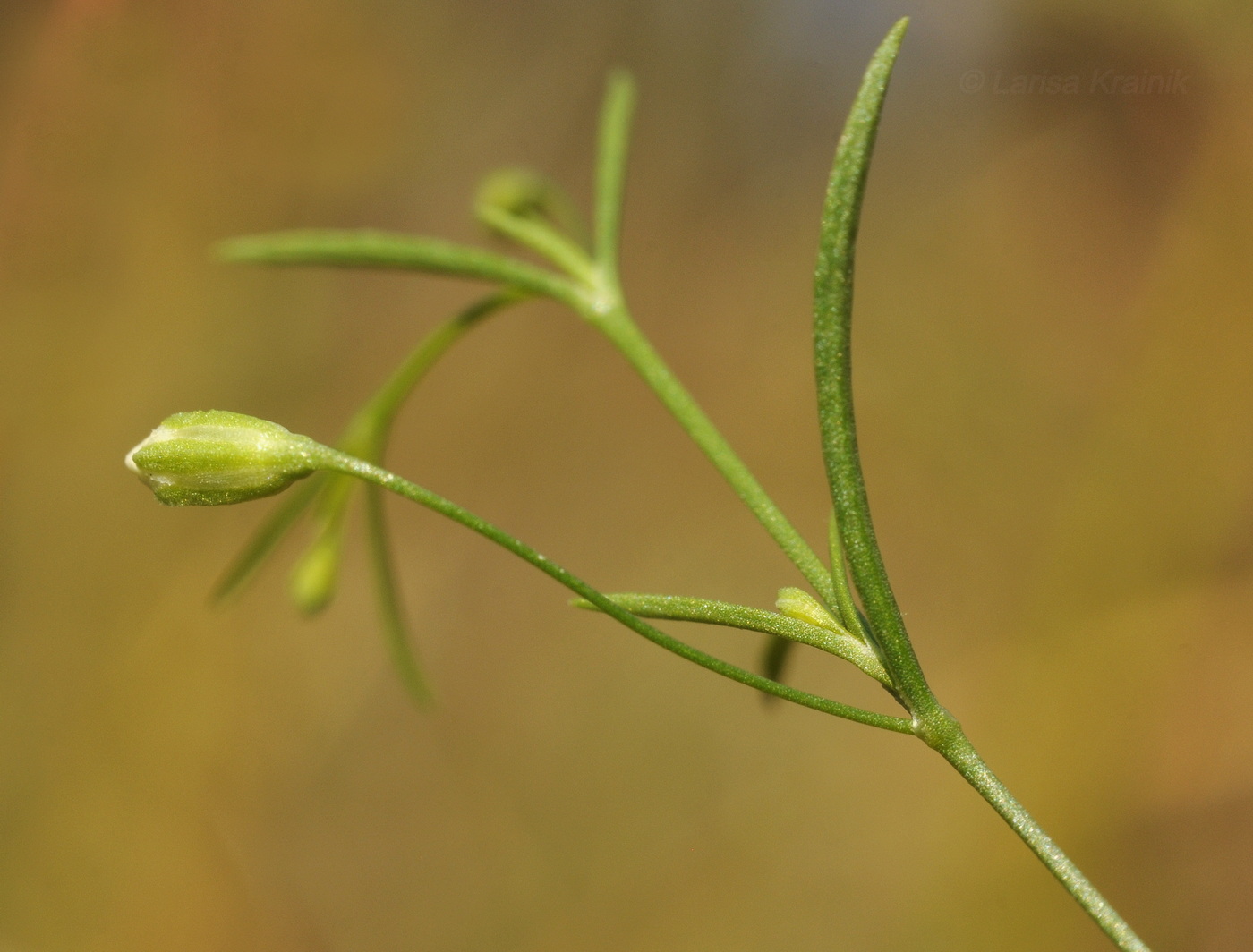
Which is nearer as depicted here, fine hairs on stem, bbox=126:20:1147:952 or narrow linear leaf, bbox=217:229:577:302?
fine hairs on stem, bbox=126:20:1147:952

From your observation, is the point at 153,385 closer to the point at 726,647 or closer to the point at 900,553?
the point at 726,647

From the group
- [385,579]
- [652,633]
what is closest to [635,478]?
[385,579]

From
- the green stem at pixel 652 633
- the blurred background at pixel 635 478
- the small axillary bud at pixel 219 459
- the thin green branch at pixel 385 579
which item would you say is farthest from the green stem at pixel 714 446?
the blurred background at pixel 635 478

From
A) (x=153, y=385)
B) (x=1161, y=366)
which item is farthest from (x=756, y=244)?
(x=153, y=385)

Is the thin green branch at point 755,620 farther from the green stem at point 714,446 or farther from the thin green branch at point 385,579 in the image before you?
the thin green branch at point 385,579

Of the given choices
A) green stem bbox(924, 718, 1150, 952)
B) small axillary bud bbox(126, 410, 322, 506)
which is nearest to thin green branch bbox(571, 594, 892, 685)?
green stem bbox(924, 718, 1150, 952)

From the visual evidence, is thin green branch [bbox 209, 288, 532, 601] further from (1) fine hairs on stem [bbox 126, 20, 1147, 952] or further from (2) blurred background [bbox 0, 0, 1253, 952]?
(2) blurred background [bbox 0, 0, 1253, 952]
